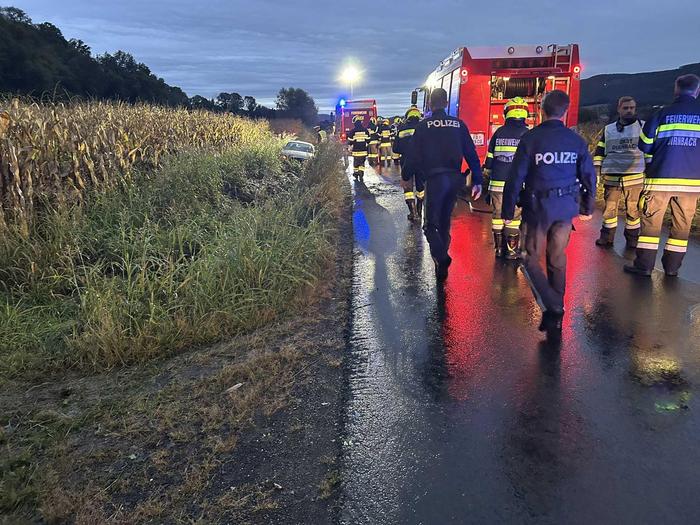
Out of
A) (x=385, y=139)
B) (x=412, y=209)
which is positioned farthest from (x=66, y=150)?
(x=385, y=139)

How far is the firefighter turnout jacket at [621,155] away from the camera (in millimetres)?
6867

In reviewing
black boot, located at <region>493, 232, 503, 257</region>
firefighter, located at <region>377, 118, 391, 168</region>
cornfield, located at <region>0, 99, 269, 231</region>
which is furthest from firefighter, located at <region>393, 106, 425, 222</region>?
firefighter, located at <region>377, 118, 391, 168</region>

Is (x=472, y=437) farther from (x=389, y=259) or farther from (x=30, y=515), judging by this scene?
(x=389, y=259)

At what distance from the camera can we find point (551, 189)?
4613 millimetres

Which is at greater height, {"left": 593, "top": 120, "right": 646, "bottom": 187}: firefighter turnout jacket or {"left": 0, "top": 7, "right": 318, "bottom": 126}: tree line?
{"left": 0, "top": 7, "right": 318, "bottom": 126}: tree line

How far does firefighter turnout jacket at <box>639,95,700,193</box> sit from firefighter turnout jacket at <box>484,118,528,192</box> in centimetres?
147

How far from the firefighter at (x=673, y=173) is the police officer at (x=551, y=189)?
1.56 meters

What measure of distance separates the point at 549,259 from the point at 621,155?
315cm

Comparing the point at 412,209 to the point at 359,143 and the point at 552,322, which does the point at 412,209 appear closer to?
the point at 552,322

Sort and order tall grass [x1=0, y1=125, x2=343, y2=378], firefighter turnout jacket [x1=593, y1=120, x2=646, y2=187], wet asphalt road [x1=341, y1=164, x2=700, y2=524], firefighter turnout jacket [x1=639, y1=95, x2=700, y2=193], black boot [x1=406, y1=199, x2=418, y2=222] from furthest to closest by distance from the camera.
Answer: black boot [x1=406, y1=199, x2=418, y2=222]
firefighter turnout jacket [x1=593, y1=120, x2=646, y2=187]
firefighter turnout jacket [x1=639, y1=95, x2=700, y2=193]
tall grass [x1=0, y1=125, x2=343, y2=378]
wet asphalt road [x1=341, y1=164, x2=700, y2=524]

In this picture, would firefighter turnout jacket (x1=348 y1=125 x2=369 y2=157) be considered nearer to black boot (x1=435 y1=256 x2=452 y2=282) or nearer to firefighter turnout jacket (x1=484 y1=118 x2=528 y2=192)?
firefighter turnout jacket (x1=484 y1=118 x2=528 y2=192)

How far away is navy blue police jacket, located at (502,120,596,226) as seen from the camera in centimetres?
455

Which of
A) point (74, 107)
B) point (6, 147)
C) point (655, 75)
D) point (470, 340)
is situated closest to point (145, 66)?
point (74, 107)

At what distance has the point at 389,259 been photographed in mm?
7312
